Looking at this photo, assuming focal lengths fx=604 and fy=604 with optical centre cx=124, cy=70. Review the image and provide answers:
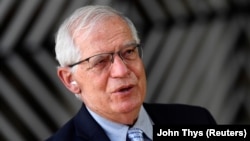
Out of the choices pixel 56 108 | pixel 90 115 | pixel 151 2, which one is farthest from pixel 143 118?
pixel 151 2

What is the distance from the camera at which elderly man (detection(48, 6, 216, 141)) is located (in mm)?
1518

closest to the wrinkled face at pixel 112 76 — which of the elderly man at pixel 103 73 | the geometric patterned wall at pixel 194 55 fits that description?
the elderly man at pixel 103 73

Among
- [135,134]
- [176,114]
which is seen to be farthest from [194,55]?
[135,134]

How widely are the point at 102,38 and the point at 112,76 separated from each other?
0.32 feet

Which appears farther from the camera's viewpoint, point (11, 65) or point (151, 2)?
point (151, 2)

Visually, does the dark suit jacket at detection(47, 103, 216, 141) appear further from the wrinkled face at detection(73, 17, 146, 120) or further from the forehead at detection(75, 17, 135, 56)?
the forehead at detection(75, 17, 135, 56)

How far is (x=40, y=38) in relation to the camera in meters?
2.48

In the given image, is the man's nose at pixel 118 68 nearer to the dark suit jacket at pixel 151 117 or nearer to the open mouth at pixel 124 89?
the open mouth at pixel 124 89

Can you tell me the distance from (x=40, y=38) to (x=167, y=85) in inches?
24.6

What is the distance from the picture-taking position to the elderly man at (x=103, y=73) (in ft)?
4.98

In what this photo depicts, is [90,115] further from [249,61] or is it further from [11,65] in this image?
[249,61]

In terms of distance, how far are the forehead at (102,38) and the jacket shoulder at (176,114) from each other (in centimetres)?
29

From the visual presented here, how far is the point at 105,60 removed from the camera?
4.98ft

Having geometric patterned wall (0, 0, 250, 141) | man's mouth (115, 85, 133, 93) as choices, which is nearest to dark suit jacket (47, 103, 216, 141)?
man's mouth (115, 85, 133, 93)
